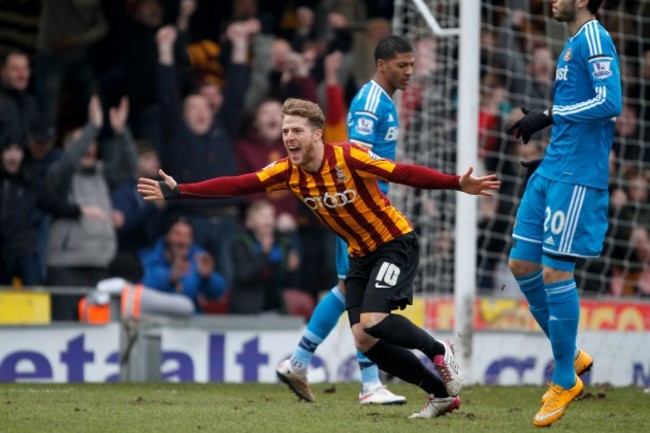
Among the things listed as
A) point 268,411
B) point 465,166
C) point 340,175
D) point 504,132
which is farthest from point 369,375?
point 504,132

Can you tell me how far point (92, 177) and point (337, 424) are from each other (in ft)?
20.9

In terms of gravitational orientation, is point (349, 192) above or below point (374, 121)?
below

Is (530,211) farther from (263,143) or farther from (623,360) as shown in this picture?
(263,143)

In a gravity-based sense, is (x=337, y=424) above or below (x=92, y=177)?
below

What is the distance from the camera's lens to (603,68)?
7.25 meters

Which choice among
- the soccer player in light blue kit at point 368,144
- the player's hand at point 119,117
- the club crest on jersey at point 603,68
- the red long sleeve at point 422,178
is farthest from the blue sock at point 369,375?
the player's hand at point 119,117

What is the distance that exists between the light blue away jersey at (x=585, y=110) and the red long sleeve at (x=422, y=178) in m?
0.63

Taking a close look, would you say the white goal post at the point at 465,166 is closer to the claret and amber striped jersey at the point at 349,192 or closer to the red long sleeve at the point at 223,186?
the claret and amber striped jersey at the point at 349,192

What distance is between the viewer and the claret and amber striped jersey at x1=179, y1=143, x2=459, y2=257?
7539 mm

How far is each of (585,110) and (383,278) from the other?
1478mm

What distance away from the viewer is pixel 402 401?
29.1ft

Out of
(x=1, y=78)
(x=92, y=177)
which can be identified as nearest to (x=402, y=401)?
(x=92, y=177)

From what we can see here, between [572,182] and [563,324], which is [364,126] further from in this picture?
[563,324]

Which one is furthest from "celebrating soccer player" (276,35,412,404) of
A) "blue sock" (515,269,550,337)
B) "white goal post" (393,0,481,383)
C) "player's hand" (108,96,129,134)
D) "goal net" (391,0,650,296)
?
"player's hand" (108,96,129,134)
